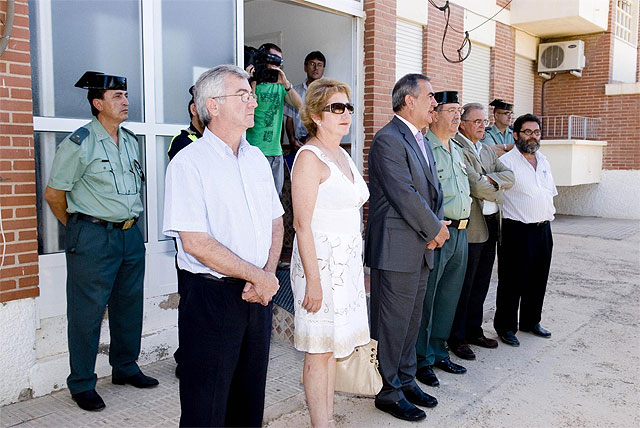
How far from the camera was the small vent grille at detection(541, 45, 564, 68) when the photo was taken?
1279 centimetres

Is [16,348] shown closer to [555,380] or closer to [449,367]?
[449,367]

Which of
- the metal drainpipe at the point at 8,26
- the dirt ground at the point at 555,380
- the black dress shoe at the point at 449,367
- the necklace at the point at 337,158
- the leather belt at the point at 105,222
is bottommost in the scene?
the dirt ground at the point at 555,380

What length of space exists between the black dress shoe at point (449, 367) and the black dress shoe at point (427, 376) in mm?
216

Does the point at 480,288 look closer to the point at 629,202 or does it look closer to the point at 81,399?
the point at 81,399

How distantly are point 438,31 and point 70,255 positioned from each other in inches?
261

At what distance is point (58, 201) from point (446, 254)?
2682mm

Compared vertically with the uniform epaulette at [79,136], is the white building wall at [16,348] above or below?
below

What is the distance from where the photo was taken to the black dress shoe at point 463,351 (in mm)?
4730

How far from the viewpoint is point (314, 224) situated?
→ 304 cm

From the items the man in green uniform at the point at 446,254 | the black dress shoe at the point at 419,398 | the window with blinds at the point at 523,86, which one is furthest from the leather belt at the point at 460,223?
the window with blinds at the point at 523,86

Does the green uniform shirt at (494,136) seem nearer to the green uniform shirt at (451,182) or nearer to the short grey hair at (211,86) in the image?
the green uniform shirt at (451,182)

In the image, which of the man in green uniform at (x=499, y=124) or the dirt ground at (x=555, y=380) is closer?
the dirt ground at (x=555, y=380)

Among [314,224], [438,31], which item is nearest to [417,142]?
[314,224]

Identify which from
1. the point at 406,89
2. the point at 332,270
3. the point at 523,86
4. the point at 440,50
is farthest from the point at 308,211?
the point at 523,86
